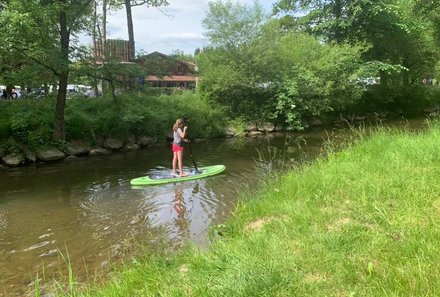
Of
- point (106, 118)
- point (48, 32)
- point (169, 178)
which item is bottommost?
point (169, 178)

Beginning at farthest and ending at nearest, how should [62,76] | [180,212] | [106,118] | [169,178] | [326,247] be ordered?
[106,118] → [62,76] → [169,178] → [180,212] → [326,247]

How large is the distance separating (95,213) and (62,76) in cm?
879

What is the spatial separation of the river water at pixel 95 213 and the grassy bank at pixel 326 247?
52.8 inches

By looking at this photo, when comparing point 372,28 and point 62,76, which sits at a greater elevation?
point 372,28

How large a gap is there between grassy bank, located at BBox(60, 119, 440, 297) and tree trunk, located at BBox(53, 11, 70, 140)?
10949 mm

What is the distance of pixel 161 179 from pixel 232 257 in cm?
836

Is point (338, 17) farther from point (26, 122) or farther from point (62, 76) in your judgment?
point (26, 122)

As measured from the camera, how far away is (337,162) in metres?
8.07

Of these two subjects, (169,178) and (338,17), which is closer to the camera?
(169,178)

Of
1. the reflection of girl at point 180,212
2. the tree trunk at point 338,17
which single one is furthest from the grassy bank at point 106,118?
the tree trunk at point 338,17

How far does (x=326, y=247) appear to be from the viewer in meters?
4.01

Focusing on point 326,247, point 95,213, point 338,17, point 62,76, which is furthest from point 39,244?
point 338,17

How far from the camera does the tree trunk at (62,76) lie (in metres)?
14.8

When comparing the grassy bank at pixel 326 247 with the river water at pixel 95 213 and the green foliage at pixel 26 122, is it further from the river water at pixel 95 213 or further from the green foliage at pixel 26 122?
the green foliage at pixel 26 122
